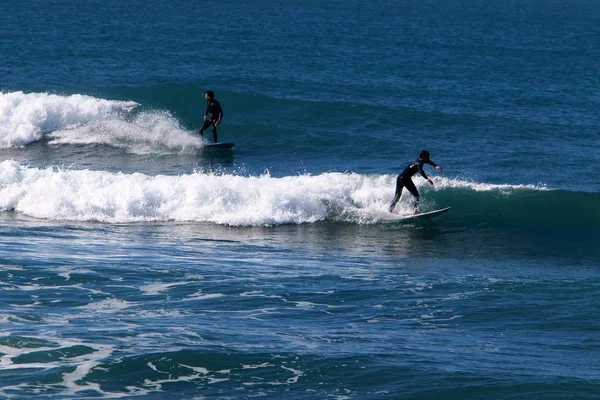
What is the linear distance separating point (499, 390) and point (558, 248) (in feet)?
28.9

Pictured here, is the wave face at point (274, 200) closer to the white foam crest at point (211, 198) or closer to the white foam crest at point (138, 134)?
the white foam crest at point (211, 198)

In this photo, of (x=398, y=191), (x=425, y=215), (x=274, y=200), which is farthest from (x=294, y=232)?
(x=425, y=215)

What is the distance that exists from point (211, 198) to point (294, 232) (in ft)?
8.00

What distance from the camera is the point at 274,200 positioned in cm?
2083

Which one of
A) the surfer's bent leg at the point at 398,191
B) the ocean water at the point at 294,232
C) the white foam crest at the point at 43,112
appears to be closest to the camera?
the ocean water at the point at 294,232

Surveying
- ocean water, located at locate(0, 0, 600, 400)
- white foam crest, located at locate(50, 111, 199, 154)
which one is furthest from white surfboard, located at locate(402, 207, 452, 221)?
white foam crest, located at locate(50, 111, 199, 154)

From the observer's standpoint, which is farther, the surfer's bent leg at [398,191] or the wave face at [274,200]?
the wave face at [274,200]

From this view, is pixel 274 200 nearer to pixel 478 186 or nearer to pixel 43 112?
pixel 478 186

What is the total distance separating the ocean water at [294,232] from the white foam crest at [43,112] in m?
0.09

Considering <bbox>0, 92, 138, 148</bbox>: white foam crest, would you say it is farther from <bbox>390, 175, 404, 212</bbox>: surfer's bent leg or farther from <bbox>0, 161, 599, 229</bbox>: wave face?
<bbox>390, 175, 404, 212</bbox>: surfer's bent leg

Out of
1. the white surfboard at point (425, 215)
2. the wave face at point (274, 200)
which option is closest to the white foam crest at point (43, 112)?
the wave face at point (274, 200)

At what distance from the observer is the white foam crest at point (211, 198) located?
20.6 metres

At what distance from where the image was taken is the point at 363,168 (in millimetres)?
25531

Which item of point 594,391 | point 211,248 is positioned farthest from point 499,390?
point 211,248
